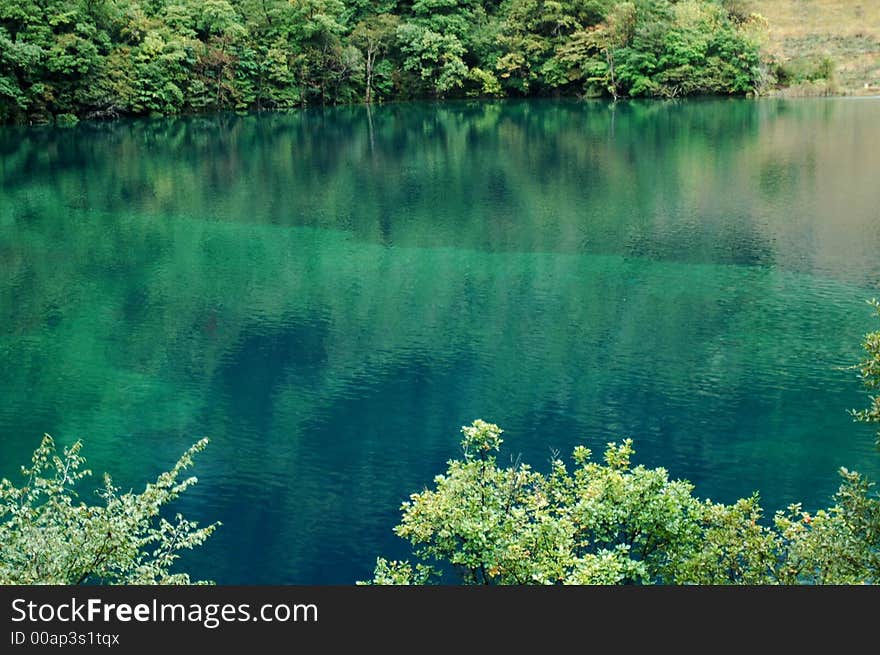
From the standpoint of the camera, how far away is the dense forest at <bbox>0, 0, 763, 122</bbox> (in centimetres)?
7200

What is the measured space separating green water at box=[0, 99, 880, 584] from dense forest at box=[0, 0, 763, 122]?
25109 mm

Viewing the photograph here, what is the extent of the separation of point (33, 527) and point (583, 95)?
8009 centimetres

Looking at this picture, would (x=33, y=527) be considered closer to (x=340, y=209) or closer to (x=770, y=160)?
(x=340, y=209)

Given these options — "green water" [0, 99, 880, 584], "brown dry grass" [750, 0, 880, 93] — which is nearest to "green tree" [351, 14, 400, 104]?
"brown dry grass" [750, 0, 880, 93]

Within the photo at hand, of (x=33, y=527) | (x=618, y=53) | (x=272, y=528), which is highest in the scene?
(x=618, y=53)

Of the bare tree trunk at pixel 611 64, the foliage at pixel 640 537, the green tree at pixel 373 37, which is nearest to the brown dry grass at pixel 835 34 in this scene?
the bare tree trunk at pixel 611 64

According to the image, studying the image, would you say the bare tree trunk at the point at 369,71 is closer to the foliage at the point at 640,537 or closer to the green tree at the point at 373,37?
the green tree at the point at 373,37

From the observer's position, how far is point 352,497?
52.6ft

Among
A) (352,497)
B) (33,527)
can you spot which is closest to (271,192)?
(352,497)

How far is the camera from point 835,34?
90688 mm

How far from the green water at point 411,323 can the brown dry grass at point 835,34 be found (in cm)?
3870

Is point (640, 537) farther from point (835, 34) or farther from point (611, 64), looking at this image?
point (835, 34)

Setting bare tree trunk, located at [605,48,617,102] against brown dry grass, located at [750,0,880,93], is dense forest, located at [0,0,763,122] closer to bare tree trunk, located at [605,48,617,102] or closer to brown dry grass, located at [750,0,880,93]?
bare tree trunk, located at [605,48,617,102]

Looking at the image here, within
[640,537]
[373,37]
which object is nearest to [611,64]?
[373,37]
